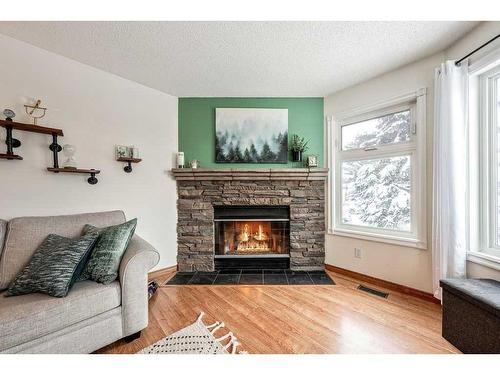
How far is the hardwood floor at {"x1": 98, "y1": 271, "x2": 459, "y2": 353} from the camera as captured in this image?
4.43ft

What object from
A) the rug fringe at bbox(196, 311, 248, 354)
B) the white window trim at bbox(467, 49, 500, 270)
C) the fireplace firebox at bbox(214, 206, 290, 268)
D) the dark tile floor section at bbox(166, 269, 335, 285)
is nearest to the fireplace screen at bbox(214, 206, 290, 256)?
the fireplace firebox at bbox(214, 206, 290, 268)

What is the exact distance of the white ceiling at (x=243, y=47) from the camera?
5.01 ft

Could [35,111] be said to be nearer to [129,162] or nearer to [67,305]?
[129,162]

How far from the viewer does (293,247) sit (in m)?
2.61

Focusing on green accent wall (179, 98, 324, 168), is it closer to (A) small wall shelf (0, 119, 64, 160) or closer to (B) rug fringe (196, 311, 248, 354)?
(A) small wall shelf (0, 119, 64, 160)

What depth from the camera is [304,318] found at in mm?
1624

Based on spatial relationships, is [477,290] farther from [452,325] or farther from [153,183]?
[153,183]

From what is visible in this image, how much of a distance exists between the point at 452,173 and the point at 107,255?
2764 mm

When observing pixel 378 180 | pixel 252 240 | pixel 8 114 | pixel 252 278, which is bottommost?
pixel 252 278

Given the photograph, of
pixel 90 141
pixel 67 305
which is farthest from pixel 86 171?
pixel 67 305

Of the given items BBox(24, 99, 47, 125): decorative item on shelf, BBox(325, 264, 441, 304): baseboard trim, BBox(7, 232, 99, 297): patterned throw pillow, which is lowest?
BBox(325, 264, 441, 304): baseboard trim

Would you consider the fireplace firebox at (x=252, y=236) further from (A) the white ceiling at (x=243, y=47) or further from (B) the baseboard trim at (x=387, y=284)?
(A) the white ceiling at (x=243, y=47)

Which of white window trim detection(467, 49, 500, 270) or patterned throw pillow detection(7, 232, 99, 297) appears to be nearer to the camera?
patterned throw pillow detection(7, 232, 99, 297)

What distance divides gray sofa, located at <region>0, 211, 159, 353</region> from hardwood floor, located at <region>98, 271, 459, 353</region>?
21 centimetres
